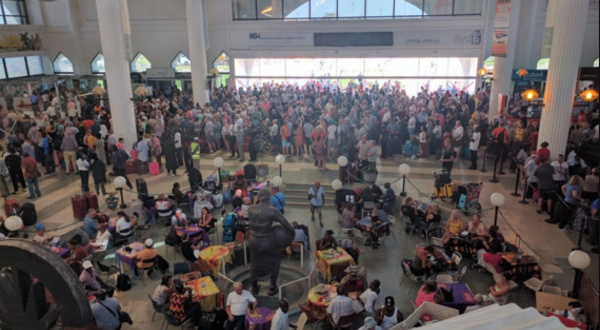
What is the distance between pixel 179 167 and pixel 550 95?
11775 millimetres

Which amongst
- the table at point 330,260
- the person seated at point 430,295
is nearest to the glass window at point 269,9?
the table at point 330,260

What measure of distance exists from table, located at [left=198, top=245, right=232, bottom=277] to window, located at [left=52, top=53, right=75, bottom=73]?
25.8m

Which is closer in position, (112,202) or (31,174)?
(112,202)

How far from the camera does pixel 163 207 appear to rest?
1196 cm

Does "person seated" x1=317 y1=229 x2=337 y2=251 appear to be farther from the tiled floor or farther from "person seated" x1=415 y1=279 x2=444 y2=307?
"person seated" x1=415 y1=279 x2=444 y2=307

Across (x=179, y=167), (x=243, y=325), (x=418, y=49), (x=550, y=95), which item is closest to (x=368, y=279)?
(x=243, y=325)

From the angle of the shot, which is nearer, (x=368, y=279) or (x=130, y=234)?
(x=368, y=279)

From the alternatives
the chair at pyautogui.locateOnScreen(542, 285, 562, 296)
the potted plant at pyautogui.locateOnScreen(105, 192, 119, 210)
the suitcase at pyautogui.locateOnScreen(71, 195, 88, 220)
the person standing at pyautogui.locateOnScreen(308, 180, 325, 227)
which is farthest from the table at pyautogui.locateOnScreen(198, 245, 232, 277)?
the chair at pyautogui.locateOnScreen(542, 285, 562, 296)

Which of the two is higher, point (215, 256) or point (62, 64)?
point (62, 64)

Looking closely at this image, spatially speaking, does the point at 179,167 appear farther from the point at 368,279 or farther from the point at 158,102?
the point at 368,279

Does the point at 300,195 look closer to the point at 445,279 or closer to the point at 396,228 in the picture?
the point at 396,228

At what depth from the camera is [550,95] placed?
12617mm

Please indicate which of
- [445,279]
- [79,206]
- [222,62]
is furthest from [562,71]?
[222,62]

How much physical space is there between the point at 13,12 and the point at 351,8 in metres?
19.9
